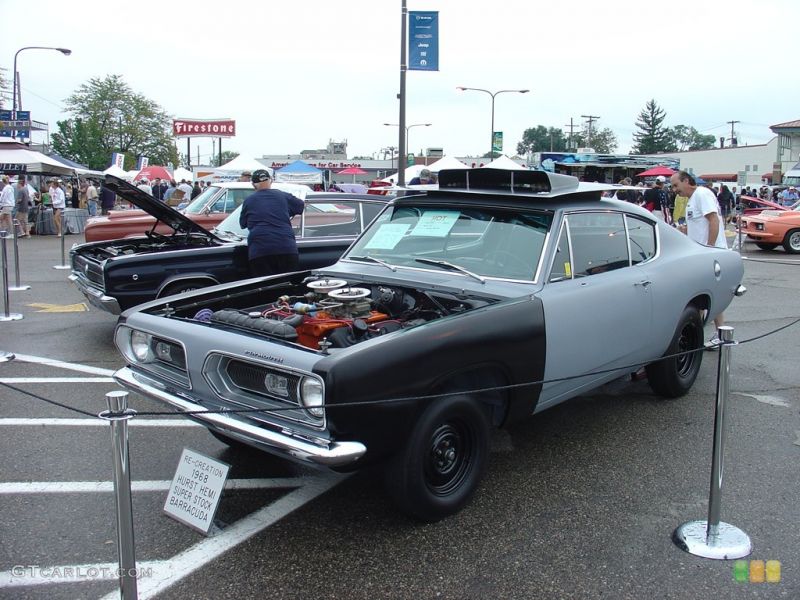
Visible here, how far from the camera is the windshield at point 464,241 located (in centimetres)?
443

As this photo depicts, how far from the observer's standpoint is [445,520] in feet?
12.0

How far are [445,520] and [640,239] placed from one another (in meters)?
2.72

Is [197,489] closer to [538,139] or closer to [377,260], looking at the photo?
[377,260]

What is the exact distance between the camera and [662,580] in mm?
3154

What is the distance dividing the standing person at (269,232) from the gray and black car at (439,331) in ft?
6.80

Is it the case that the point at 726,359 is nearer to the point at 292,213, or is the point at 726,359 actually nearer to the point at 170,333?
the point at 170,333

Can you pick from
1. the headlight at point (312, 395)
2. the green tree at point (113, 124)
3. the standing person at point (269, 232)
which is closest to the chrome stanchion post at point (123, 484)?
the headlight at point (312, 395)

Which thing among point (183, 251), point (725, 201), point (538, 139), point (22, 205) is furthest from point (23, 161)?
point (538, 139)

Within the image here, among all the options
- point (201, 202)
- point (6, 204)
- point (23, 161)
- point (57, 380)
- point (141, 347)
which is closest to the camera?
point (141, 347)

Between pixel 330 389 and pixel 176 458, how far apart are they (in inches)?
75.1

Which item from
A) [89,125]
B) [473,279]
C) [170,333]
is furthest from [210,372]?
[89,125]

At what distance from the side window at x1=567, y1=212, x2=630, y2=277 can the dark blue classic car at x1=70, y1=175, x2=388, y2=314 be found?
3.94 meters

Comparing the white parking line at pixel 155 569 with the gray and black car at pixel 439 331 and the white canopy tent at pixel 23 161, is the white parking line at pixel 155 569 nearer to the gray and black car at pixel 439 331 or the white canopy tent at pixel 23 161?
the gray and black car at pixel 439 331

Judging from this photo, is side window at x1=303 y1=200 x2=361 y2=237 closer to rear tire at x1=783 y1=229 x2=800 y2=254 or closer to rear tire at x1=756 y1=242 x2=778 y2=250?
rear tire at x1=783 y1=229 x2=800 y2=254
